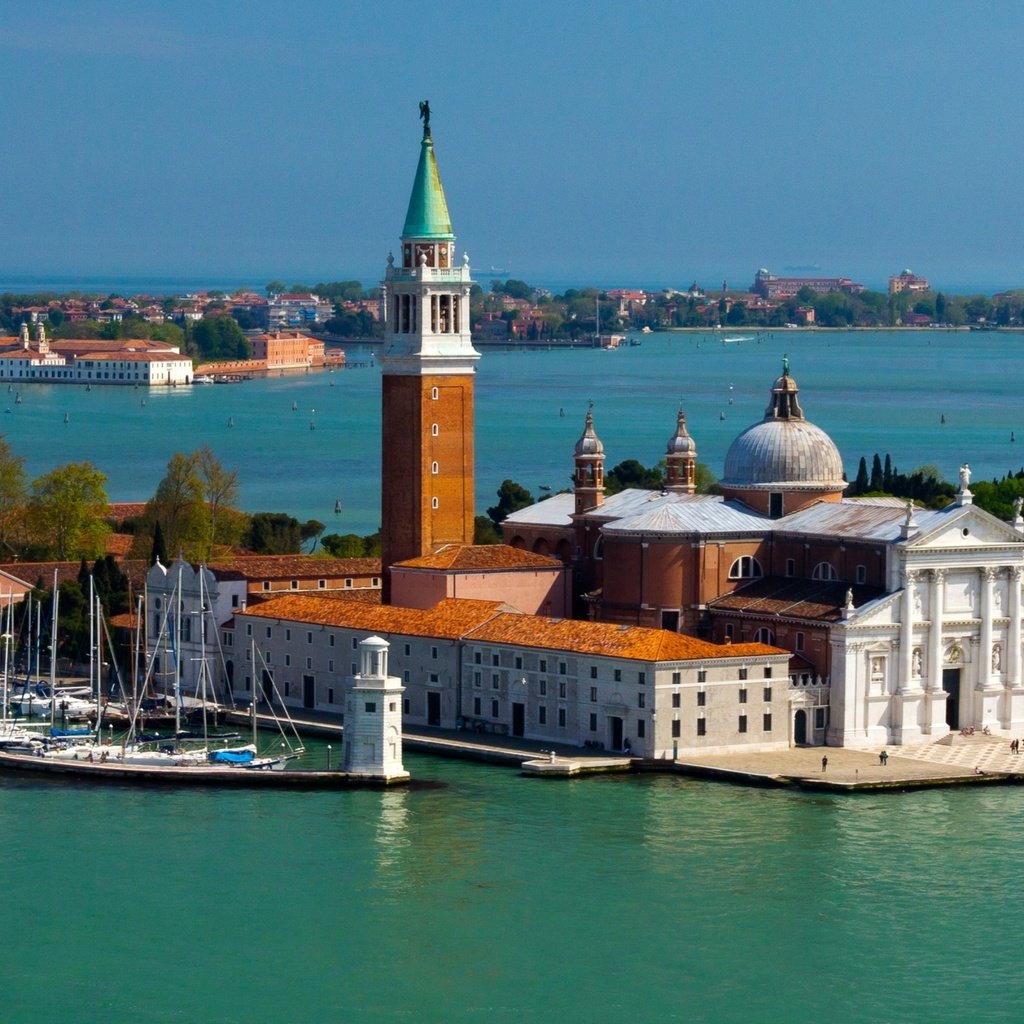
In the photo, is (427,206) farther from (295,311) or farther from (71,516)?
(295,311)

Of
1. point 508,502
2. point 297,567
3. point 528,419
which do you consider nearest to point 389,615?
point 297,567

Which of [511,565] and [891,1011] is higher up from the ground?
[511,565]

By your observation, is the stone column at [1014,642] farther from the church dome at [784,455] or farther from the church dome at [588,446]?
the church dome at [588,446]

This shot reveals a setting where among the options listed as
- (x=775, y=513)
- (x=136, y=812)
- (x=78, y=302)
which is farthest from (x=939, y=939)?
(x=78, y=302)

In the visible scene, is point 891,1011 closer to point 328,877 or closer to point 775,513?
point 328,877

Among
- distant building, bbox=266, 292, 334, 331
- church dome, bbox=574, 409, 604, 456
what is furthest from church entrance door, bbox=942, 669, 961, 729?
distant building, bbox=266, 292, 334, 331
